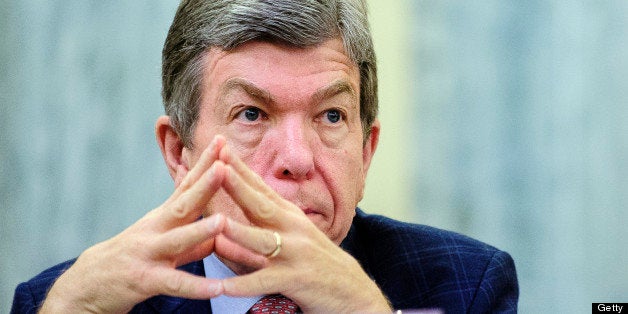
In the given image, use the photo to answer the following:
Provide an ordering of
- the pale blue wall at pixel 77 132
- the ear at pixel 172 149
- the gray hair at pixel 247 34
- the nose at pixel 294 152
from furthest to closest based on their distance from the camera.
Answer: the pale blue wall at pixel 77 132, the ear at pixel 172 149, the gray hair at pixel 247 34, the nose at pixel 294 152

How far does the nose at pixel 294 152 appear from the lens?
6.75 feet

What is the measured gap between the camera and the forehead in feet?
7.05

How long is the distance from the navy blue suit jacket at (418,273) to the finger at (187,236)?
53cm

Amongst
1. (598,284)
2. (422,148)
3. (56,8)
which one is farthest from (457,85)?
(56,8)

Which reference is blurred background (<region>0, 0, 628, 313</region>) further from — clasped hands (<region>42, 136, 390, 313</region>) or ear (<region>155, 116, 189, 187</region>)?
clasped hands (<region>42, 136, 390, 313</region>)

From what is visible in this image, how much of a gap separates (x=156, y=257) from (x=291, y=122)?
52 centimetres

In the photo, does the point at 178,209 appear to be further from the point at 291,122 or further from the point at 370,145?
the point at 370,145

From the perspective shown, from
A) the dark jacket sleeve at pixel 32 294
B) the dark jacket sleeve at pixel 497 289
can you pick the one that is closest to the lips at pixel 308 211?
the dark jacket sleeve at pixel 497 289

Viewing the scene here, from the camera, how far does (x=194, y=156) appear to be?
7.62 ft

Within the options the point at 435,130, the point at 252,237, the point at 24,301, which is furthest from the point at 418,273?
the point at 24,301

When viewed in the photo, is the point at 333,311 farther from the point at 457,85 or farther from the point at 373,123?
the point at 457,85

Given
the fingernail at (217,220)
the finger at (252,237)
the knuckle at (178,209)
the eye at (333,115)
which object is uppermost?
the eye at (333,115)

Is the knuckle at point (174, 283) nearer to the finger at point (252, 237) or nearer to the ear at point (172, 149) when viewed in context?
the finger at point (252, 237)

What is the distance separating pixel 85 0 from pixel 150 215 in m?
1.79
